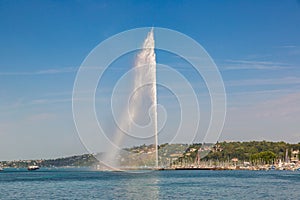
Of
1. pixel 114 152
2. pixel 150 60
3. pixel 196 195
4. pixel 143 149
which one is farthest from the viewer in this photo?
pixel 143 149

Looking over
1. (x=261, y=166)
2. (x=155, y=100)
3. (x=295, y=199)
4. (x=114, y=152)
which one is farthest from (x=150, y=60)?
(x=261, y=166)

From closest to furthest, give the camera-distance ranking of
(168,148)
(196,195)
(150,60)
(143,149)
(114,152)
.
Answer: (196,195), (150,60), (114,152), (143,149), (168,148)

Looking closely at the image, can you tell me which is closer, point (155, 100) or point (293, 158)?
point (155, 100)

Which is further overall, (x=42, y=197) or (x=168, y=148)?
(x=168, y=148)

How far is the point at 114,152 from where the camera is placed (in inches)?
3622

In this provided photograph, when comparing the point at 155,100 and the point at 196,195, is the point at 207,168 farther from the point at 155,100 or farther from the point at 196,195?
the point at 196,195

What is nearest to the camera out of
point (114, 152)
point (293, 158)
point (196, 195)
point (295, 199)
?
point (295, 199)

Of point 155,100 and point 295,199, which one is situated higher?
point 155,100

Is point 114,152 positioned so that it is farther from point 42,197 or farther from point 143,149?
point 42,197

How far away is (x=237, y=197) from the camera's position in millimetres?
48594

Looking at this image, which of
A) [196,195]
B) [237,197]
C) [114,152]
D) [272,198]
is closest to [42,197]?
[196,195]

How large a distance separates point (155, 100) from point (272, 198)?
3666cm

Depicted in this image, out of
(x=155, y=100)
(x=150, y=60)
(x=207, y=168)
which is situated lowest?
(x=207, y=168)

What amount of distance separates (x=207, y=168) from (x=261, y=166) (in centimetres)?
2135
